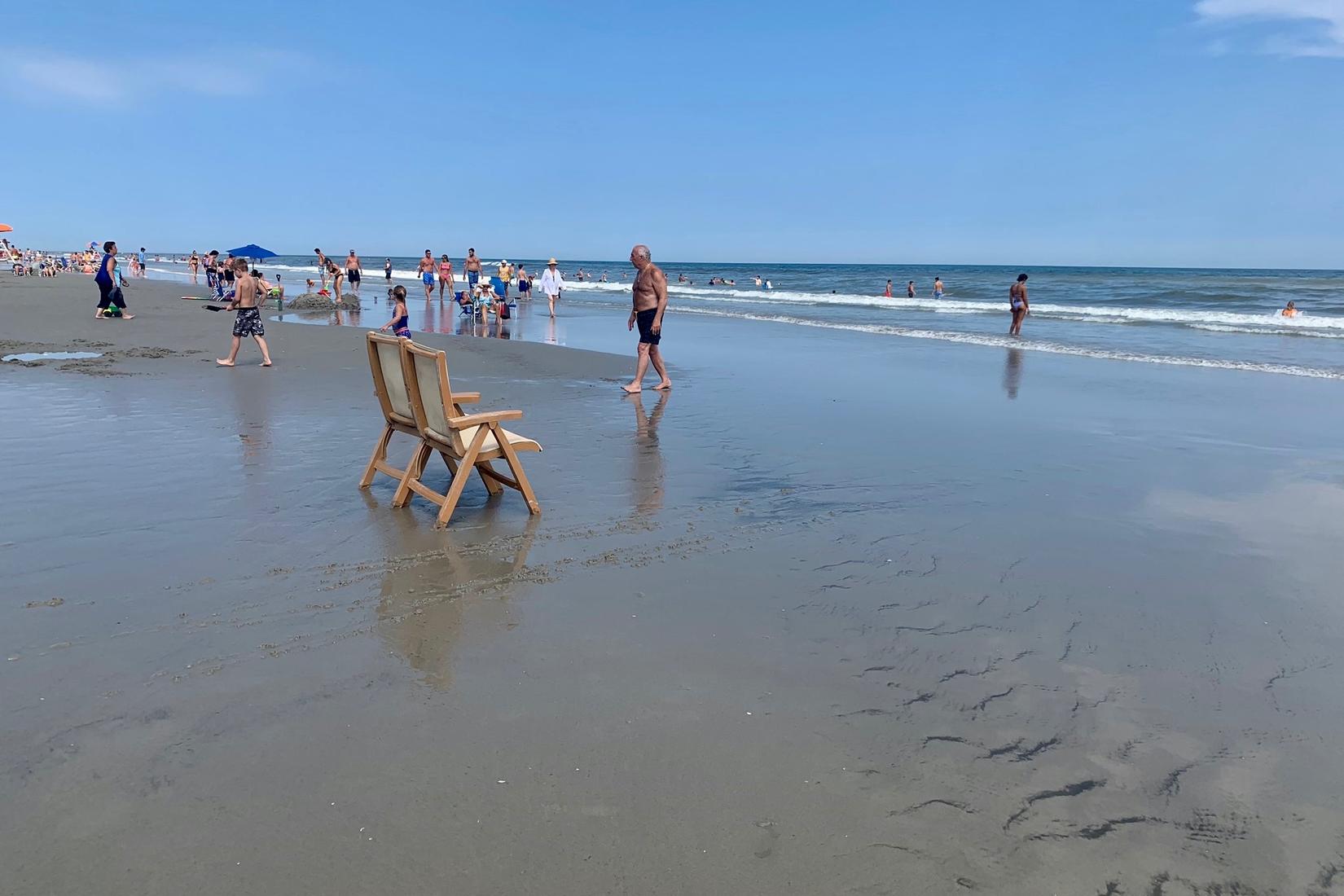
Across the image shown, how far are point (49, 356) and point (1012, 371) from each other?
13.8 m

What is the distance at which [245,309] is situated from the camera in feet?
38.8

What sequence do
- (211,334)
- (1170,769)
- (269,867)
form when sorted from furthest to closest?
1. (211,334)
2. (1170,769)
3. (269,867)

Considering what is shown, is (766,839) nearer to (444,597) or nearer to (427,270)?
(444,597)

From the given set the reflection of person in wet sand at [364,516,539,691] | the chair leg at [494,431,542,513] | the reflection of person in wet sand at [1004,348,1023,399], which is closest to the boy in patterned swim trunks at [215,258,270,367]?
the chair leg at [494,431,542,513]

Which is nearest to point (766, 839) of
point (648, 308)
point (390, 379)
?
point (390, 379)

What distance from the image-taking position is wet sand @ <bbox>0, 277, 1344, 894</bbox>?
2.53m

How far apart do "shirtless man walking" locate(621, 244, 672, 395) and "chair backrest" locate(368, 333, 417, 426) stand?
16.0 ft

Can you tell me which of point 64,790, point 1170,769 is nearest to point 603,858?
point 64,790

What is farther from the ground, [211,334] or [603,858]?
[211,334]

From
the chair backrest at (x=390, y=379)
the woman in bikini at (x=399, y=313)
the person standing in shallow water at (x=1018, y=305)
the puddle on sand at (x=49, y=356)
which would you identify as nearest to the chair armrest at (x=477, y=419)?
the chair backrest at (x=390, y=379)

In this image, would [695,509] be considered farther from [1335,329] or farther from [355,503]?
[1335,329]

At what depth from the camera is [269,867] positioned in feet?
7.89

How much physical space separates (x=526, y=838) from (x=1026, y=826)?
145cm

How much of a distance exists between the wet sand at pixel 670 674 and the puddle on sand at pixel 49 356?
5369mm
